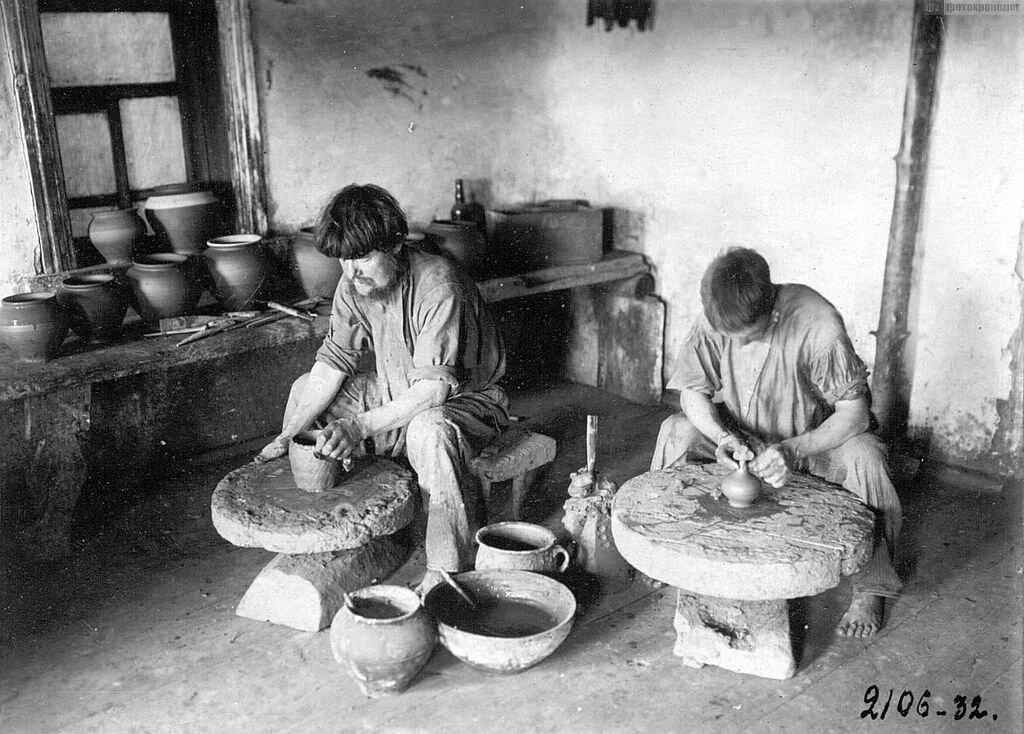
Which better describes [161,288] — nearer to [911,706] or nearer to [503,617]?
[503,617]

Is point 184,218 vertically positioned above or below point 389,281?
above

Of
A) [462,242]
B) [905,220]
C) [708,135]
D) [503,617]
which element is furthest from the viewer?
[708,135]

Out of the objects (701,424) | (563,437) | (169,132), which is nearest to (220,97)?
(169,132)

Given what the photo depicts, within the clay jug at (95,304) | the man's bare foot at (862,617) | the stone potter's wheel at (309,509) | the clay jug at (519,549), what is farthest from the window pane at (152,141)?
the man's bare foot at (862,617)

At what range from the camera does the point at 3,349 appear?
433cm

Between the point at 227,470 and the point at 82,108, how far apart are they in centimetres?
202

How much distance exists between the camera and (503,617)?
11.1 ft

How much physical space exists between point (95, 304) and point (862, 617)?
3.52 metres

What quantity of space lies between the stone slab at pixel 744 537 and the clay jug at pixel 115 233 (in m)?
2.95

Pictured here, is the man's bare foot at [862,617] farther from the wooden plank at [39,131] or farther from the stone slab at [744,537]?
the wooden plank at [39,131]

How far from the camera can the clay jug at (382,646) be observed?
3.03m

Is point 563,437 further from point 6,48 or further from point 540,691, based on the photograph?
point 6,48

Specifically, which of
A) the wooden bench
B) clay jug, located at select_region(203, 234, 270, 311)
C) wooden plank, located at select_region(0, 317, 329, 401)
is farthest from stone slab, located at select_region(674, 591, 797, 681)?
clay jug, located at select_region(203, 234, 270, 311)

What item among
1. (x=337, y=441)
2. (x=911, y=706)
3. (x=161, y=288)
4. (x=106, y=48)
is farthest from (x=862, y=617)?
(x=106, y=48)
